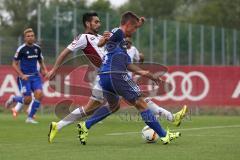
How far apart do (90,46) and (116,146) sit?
2.61 metres

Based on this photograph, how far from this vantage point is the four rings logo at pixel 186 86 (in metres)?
24.0

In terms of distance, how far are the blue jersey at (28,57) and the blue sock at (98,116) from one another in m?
6.88

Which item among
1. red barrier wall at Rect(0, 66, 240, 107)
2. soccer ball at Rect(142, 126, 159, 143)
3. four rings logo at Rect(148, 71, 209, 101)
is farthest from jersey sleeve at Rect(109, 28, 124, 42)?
four rings logo at Rect(148, 71, 209, 101)

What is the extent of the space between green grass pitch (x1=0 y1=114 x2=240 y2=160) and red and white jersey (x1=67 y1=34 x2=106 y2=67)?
1438 millimetres

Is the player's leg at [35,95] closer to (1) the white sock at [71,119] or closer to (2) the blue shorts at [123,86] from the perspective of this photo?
(1) the white sock at [71,119]

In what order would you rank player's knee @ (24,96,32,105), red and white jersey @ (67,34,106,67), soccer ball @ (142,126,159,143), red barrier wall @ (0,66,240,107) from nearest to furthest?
soccer ball @ (142,126,159,143)
red and white jersey @ (67,34,106,67)
player's knee @ (24,96,32,105)
red barrier wall @ (0,66,240,107)

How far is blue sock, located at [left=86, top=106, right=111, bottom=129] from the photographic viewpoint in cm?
1230

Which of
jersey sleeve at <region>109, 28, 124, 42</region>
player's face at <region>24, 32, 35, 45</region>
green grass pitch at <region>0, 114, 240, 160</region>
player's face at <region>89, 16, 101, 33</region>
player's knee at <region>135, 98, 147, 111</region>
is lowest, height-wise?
green grass pitch at <region>0, 114, 240, 160</region>

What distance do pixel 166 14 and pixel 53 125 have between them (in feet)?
235

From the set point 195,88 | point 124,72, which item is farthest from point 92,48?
point 195,88

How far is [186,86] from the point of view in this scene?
2423 cm

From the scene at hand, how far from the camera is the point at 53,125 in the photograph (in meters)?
12.5

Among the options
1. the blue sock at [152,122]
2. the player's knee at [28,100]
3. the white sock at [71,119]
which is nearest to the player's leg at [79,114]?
the white sock at [71,119]

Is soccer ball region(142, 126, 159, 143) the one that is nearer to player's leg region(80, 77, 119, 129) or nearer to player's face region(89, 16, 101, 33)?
player's leg region(80, 77, 119, 129)
